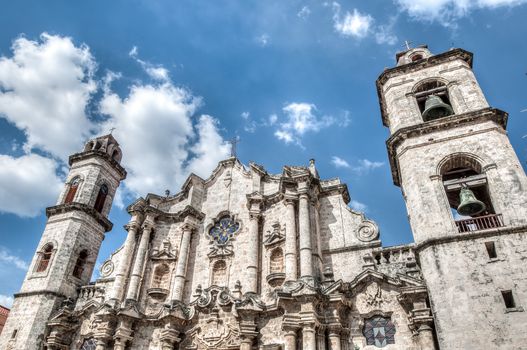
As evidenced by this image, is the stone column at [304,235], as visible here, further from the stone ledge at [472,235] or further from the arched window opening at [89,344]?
the arched window opening at [89,344]

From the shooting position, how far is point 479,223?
39.2 ft

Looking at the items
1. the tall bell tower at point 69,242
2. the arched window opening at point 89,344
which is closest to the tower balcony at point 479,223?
the arched window opening at point 89,344

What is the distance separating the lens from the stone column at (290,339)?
40.6ft

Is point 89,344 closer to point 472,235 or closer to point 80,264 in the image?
point 80,264

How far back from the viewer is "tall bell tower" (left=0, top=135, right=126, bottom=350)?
16.4 metres

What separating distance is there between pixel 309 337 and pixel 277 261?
4.06 m

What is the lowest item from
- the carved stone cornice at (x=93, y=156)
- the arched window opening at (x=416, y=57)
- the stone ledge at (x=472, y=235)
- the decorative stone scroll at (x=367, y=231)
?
the stone ledge at (x=472, y=235)

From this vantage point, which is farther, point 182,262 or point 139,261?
point 139,261

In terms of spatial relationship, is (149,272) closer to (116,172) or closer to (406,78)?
(116,172)

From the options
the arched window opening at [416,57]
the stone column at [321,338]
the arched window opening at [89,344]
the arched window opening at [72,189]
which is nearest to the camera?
the stone column at [321,338]

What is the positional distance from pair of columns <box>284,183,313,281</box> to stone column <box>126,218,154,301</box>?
Answer: 6393 mm

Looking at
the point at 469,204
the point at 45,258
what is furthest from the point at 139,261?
the point at 469,204

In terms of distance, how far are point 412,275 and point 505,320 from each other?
118 inches

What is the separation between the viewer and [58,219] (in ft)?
63.3
